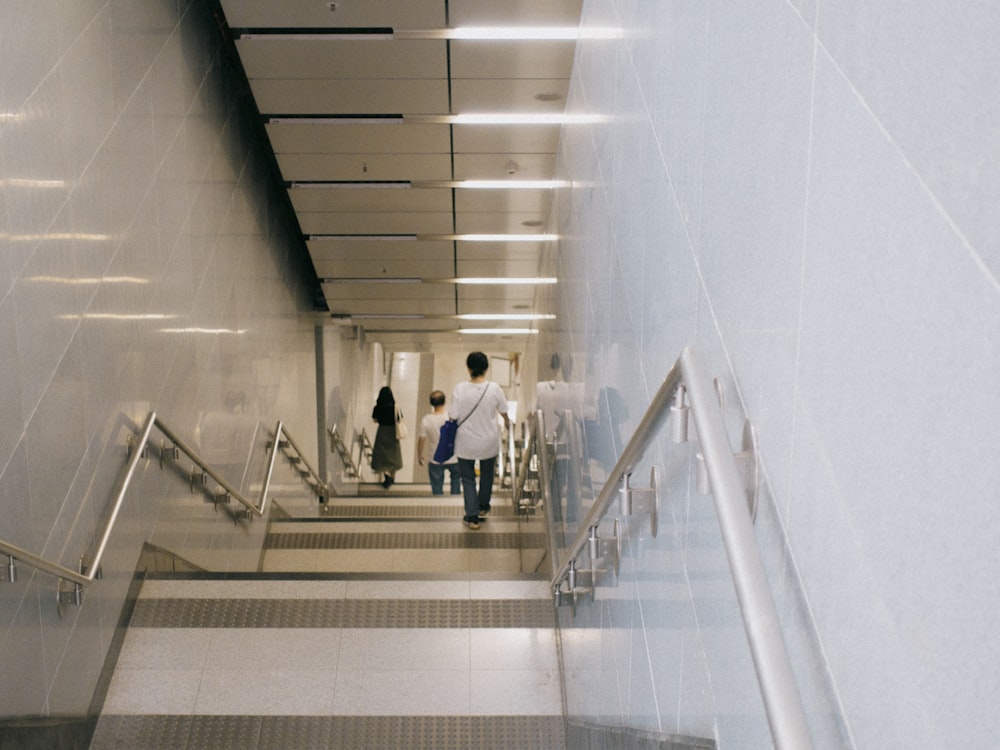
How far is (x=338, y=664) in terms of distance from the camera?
15.9 ft

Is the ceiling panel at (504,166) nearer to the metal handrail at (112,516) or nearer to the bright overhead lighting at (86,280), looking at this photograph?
the metal handrail at (112,516)

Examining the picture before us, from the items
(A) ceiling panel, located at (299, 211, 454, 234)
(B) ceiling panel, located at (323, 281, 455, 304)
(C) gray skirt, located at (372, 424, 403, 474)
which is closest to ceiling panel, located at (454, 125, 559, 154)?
(A) ceiling panel, located at (299, 211, 454, 234)

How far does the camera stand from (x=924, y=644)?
3.43ft

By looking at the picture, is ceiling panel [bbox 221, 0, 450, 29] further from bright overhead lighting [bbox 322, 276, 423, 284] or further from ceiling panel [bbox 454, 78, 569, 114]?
bright overhead lighting [bbox 322, 276, 423, 284]

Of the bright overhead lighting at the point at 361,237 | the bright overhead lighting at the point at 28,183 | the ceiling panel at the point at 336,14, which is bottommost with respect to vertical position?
the bright overhead lighting at the point at 28,183

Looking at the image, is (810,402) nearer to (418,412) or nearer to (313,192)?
(313,192)

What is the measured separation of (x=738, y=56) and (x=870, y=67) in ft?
2.31

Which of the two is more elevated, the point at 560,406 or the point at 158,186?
the point at 158,186

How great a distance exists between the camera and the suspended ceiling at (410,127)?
623cm

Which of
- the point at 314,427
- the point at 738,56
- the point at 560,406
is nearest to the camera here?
the point at 738,56

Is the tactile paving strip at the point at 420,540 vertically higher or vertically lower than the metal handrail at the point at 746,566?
higher

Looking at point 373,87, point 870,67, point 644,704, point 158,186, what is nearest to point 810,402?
point 870,67

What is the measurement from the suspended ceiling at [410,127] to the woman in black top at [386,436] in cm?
187

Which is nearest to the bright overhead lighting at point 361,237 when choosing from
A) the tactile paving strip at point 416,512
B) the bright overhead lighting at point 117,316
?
the tactile paving strip at point 416,512
